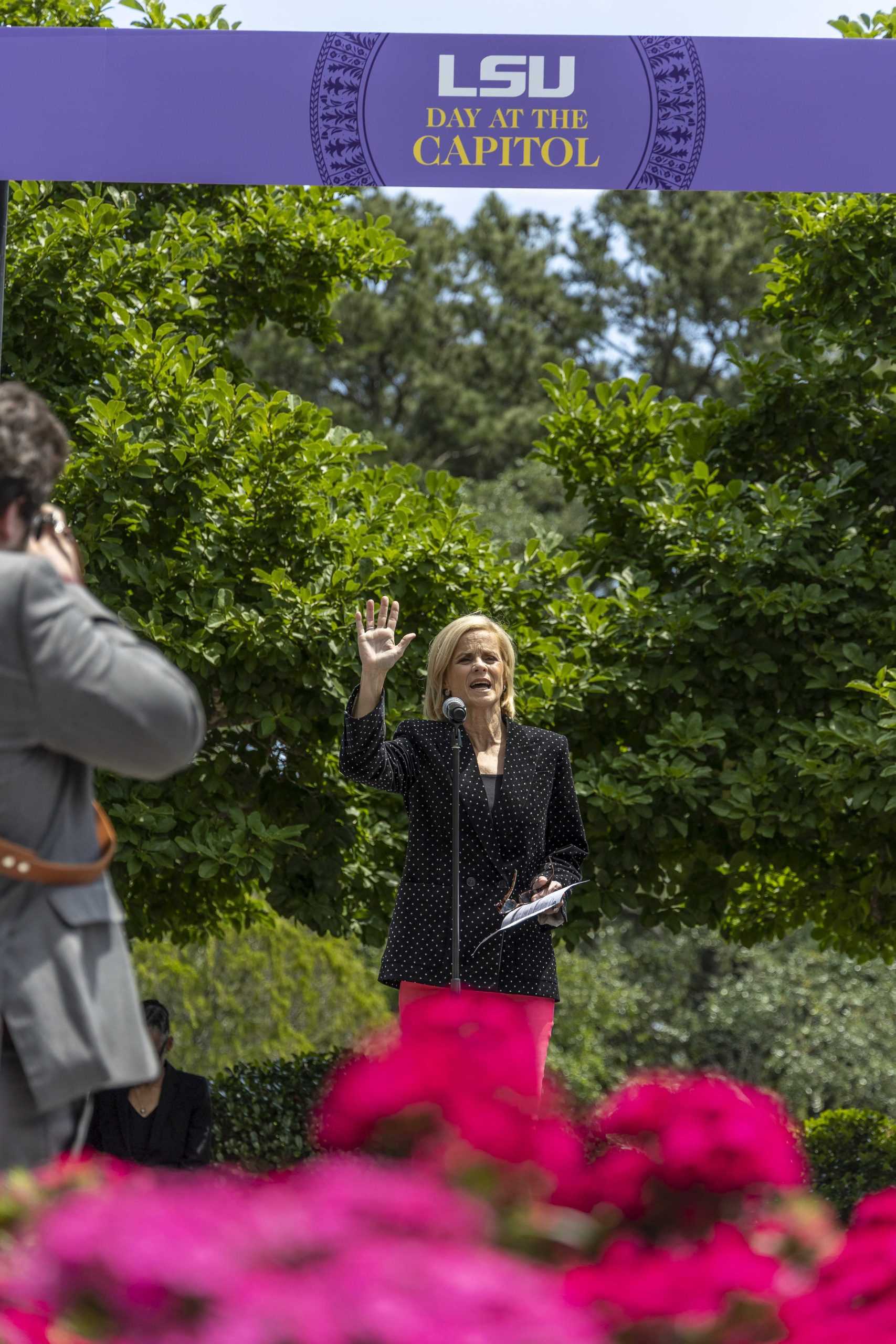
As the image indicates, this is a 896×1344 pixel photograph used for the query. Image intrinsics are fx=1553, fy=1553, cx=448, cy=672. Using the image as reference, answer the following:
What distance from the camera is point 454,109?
4.96 meters

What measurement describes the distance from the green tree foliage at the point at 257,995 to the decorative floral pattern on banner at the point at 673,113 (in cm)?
980

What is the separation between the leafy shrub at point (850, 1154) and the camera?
765cm

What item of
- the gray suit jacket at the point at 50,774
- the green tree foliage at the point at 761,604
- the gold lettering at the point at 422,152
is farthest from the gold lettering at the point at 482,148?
the gray suit jacket at the point at 50,774

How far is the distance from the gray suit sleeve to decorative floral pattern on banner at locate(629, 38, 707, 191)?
136 inches

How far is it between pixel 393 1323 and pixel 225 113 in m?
4.52

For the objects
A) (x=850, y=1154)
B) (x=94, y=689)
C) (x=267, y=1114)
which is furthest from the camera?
(x=850, y=1154)

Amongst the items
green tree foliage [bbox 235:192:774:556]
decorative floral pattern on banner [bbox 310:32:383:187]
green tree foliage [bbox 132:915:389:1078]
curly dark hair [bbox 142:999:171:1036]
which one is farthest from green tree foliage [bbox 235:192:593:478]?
decorative floral pattern on banner [bbox 310:32:383:187]

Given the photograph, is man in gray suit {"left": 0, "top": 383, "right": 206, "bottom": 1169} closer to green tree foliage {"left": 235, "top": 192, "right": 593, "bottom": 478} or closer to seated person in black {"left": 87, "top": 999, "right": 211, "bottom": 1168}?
seated person in black {"left": 87, "top": 999, "right": 211, "bottom": 1168}

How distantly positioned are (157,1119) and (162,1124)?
1.0 inches

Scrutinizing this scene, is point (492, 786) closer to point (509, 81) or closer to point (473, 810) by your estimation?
point (473, 810)

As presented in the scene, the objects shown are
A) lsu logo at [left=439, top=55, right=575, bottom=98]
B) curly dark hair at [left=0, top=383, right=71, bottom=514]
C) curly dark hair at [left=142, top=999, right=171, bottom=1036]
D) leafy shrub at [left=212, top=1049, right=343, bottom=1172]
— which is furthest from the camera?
leafy shrub at [left=212, top=1049, right=343, bottom=1172]

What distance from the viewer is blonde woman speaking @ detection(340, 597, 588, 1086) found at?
411 cm

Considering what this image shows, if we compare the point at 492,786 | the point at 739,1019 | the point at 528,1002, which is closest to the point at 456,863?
the point at 492,786

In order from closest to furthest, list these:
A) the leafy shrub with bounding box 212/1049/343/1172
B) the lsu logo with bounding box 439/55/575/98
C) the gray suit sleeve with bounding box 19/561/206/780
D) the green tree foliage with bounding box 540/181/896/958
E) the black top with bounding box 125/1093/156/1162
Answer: the gray suit sleeve with bounding box 19/561/206/780
the lsu logo with bounding box 439/55/575/98
the green tree foliage with bounding box 540/181/896/958
the black top with bounding box 125/1093/156/1162
the leafy shrub with bounding box 212/1049/343/1172
